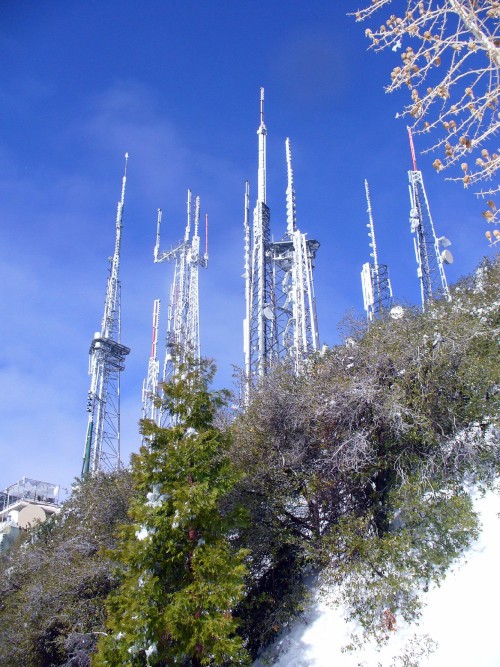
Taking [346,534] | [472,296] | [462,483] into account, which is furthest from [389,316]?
[346,534]

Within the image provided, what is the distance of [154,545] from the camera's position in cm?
908

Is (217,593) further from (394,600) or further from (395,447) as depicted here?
(395,447)

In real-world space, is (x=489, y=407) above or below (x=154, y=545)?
above

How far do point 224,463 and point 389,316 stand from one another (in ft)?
22.5

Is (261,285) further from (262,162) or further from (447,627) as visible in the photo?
(447,627)

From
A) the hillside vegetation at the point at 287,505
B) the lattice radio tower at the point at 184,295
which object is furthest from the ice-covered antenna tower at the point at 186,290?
the hillside vegetation at the point at 287,505

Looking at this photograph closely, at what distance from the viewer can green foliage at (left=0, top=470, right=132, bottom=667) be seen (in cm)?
1323

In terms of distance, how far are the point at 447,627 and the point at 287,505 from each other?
14.2 ft

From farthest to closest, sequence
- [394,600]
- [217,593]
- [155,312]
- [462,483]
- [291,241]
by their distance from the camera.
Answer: [155,312] → [291,241] → [462,483] → [394,600] → [217,593]

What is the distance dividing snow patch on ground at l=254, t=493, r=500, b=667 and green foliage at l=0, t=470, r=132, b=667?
174 inches

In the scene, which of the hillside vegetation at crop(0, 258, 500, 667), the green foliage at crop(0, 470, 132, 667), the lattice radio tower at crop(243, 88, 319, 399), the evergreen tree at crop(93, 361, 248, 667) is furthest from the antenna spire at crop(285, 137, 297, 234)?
the evergreen tree at crop(93, 361, 248, 667)

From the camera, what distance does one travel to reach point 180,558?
9.28 metres

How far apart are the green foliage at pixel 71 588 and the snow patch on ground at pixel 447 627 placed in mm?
4407

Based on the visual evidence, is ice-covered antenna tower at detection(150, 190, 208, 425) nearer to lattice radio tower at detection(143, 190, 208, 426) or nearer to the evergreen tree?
lattice radio tower at detection(143, 190, 208, 426)
